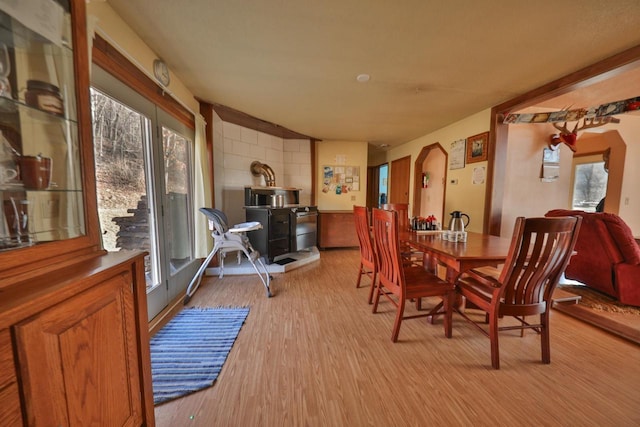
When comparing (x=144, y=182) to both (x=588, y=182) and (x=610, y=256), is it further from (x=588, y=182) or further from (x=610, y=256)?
(x=588, y=182)

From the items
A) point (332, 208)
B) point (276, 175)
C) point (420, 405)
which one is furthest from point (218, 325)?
point (332, 208)

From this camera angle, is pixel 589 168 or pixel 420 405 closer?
pixel 420 405

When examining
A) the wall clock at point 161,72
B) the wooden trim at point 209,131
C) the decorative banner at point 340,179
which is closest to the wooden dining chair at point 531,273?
the wall clock at point 161,72

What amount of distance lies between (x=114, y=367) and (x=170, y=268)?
1.70 meters

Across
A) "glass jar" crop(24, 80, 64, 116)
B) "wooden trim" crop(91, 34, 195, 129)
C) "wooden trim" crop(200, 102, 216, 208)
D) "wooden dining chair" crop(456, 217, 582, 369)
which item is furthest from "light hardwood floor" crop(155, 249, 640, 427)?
"wooden trim" crop(91, 34, 195, 129)

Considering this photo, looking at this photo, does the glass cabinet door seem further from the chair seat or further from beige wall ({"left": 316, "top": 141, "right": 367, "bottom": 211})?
beige wall ({"left": 316, "top": 141, "right": 367, "bottom": 211})

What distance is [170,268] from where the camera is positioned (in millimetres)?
2348

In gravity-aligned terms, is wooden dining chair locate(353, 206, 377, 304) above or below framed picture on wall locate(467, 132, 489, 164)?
below

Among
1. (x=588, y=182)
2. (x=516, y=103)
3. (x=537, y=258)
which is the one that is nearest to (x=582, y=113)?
(x=516, y=103)

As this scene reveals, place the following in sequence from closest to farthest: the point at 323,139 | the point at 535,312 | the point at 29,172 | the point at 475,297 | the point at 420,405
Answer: the point at 29,172
the point at 420,405
the point at 535,312
the point at 475,297
the point at 323,139

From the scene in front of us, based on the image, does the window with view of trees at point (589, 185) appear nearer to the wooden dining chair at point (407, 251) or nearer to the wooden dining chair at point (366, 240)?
the wooden dining chair at point (407, 251)

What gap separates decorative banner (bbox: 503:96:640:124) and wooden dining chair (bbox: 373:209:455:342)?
8.14 feet

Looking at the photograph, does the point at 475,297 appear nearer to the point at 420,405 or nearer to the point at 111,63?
the point at 420,405

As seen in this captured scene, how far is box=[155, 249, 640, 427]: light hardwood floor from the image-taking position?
1.22 meters
